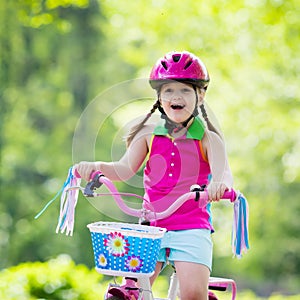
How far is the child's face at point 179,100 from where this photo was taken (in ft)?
14.2

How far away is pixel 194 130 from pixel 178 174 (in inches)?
9.9

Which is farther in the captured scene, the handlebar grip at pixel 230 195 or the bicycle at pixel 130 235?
the handlebar grip at pixel 230 195

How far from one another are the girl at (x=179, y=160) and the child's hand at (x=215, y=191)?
9.1 inches

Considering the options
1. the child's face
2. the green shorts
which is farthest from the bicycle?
the child's face

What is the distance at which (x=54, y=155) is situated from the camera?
24875 mm

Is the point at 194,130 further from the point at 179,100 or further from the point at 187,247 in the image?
the point at 187,247

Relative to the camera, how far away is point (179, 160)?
14.4 ft

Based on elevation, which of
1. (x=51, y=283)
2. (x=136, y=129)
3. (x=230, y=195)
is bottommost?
(x=51, y=283)

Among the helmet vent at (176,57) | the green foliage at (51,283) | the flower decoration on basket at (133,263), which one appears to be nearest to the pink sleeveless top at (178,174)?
the helmet vent at (176,57)

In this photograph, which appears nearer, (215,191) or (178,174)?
(215,191)

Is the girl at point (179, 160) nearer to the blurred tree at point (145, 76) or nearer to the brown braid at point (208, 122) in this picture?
the brown braid at point (208, 122)

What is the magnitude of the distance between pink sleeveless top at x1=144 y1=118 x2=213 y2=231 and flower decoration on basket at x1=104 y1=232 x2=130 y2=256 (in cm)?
63

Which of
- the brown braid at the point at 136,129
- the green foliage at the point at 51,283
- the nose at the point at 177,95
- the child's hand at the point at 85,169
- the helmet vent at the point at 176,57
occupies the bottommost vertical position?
the green foliage at the point at 51,283

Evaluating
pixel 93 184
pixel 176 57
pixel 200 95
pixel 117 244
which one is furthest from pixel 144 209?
pixel 176 57
